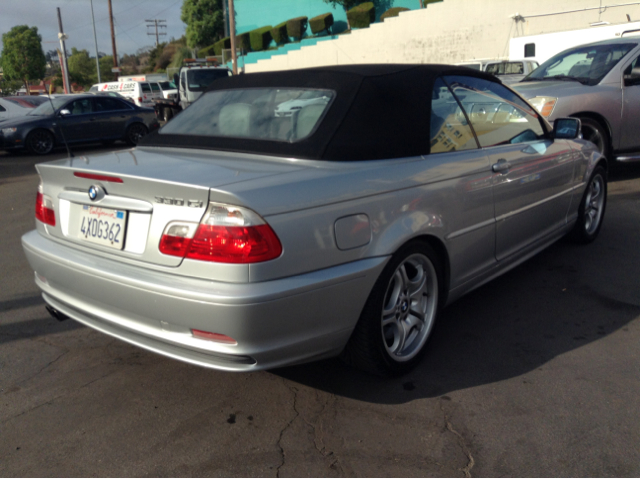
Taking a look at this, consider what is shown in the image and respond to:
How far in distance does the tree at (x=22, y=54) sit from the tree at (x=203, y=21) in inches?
548

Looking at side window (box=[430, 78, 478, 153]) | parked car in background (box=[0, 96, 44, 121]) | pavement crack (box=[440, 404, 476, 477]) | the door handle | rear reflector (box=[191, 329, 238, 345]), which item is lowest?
pavement crack (box=[440, 404, 476, 477])

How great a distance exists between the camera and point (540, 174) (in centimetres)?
418

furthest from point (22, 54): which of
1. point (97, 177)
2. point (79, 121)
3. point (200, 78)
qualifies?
point (97, 177)

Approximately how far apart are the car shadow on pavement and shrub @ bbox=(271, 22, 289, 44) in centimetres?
4228

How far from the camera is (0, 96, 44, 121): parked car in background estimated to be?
55.0 ft

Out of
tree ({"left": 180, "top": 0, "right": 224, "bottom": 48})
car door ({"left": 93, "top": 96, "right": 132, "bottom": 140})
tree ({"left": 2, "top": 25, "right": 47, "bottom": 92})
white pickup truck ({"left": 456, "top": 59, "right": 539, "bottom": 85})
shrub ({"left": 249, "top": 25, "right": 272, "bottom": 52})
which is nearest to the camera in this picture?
white pickup truck ({"left": 456, "top": 59, "right": 539, "bottom": 85})

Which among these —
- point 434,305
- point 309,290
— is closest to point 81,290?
point 309,290

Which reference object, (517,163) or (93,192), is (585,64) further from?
(93,192)

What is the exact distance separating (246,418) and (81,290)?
3.28 feet

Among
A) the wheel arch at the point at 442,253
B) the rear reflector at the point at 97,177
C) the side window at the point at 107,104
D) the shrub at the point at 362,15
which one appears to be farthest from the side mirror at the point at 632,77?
the shrub at the point at 362,15

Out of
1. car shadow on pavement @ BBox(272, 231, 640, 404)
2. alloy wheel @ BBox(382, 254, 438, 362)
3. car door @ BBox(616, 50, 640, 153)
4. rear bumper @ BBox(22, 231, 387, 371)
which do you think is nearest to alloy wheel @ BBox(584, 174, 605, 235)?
car shadow on pavement @ BBox(272, 231, 640, 404)

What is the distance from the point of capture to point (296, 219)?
8.19 feet

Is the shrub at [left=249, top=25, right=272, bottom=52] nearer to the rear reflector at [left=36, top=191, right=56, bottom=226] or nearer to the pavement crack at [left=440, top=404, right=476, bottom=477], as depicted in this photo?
the rear reflector at [left=36, top=191, right=56, bottom=226]

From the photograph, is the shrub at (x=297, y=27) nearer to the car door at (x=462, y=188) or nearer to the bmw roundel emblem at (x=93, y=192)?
the car door at (x=462, y=188)
